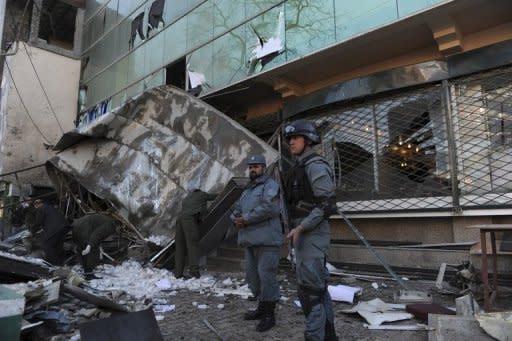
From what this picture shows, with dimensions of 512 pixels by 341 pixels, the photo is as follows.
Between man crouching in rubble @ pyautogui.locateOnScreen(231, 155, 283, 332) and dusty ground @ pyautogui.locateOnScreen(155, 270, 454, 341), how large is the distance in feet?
0.70

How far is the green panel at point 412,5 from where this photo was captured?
607cm

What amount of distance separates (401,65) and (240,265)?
4519 millimetres

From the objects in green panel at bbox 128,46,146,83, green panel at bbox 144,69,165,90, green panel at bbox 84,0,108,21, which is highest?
green panel at bbox 84,0,108,21

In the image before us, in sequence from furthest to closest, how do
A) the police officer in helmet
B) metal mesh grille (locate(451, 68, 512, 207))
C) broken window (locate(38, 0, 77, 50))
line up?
broken window (locate(38, 0, 77, 50)) < metal mesh grille (locate(451, 68, 512, 207)) < the police officer in helmet

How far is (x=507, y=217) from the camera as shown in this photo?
571 centimetres

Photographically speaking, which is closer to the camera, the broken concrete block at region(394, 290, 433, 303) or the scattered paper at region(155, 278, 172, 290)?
the broken concrete block at region(394, 290, 433, 303)

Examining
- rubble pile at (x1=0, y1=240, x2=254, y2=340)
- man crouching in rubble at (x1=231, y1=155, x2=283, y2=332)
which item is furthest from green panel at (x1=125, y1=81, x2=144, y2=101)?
man crouching in rubble at (x1=231, y1=155, x2=283, y2=332)

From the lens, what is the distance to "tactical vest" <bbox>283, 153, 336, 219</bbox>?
11.1 ft

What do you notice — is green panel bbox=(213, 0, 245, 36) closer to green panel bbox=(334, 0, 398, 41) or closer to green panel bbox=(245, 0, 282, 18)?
green panel bbox=(245, 0, 282, 18)

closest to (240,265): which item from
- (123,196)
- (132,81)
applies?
(123,196)

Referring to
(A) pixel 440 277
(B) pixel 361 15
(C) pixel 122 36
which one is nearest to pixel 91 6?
(C) pixel 122 36

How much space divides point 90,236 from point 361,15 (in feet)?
19.8

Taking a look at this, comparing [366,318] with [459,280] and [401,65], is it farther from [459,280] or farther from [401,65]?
[401,65]

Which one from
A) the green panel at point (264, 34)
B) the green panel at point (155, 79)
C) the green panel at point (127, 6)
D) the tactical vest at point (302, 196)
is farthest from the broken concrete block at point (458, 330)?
the green panel at point (127, 6)
